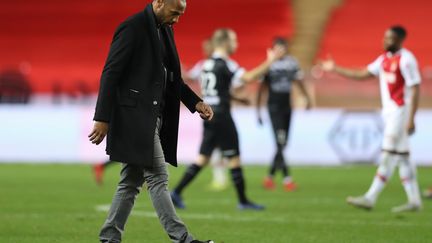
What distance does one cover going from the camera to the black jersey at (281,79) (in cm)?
1625

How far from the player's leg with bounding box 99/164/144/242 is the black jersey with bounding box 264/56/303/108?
9065 mm

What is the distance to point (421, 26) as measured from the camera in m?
28.9

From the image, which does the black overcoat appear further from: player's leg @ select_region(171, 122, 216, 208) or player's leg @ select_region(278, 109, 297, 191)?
player's leg @ select_region(278, 109, 297, 191)

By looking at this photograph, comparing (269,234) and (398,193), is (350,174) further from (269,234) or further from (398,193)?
(269,234)

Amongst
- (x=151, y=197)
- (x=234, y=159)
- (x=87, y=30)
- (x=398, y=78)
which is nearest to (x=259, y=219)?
(x=234, y=159)

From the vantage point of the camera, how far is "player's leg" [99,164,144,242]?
7.34 meters

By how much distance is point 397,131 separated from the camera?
1174 cm

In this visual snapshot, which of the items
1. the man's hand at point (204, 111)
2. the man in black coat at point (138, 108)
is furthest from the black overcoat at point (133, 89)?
the man's hand at point (204, 111)

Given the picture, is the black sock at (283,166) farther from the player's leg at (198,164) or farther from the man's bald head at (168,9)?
the man's bald head at (168,9)

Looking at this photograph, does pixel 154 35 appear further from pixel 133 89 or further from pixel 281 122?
pixel 281 122

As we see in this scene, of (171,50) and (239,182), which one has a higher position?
(171,50)

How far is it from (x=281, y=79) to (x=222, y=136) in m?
4.17

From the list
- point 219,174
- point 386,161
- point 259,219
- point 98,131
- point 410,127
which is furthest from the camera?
point 219,174

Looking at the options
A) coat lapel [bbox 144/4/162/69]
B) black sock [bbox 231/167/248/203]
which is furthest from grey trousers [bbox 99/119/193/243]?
black sock [bbox 231/167/248/203]
